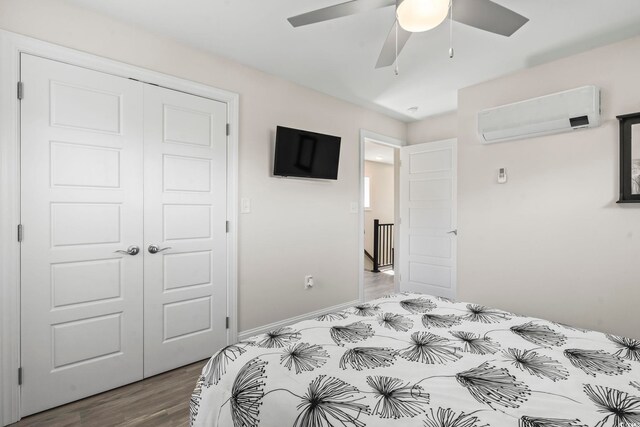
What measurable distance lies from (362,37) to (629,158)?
2.11 metres

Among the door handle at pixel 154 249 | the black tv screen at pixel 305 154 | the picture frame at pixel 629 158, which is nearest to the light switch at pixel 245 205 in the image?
the black tv screen at pixel 305 154

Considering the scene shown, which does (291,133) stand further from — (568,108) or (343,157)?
(568,108)

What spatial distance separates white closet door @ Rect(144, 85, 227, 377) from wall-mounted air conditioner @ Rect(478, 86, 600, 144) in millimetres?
2371

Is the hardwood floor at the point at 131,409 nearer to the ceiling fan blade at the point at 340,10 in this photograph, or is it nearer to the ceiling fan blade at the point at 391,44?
the ceiling fan blade at the point at 340,10

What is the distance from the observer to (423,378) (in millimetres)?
1101

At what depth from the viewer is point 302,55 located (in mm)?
2678

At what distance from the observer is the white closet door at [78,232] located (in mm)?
1909

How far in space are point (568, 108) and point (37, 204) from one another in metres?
3.70

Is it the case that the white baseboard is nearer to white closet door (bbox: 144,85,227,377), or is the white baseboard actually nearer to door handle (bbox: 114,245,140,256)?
white closet door (bbox: 144,85,227,377)

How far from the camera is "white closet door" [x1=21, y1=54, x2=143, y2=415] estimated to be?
6.26 ft

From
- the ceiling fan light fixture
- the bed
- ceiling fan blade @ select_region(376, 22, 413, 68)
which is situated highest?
ceiling fan blade @ select_region(376, 22, 413, 68)

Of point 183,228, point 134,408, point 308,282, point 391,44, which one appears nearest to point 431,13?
point 391,44

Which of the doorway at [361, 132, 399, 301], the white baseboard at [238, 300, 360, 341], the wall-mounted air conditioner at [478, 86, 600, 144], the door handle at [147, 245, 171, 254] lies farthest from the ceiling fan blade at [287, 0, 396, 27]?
the doorway at [361, 132, 399, 301]

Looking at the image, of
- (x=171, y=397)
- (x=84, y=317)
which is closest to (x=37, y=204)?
(x=84, y=317)
